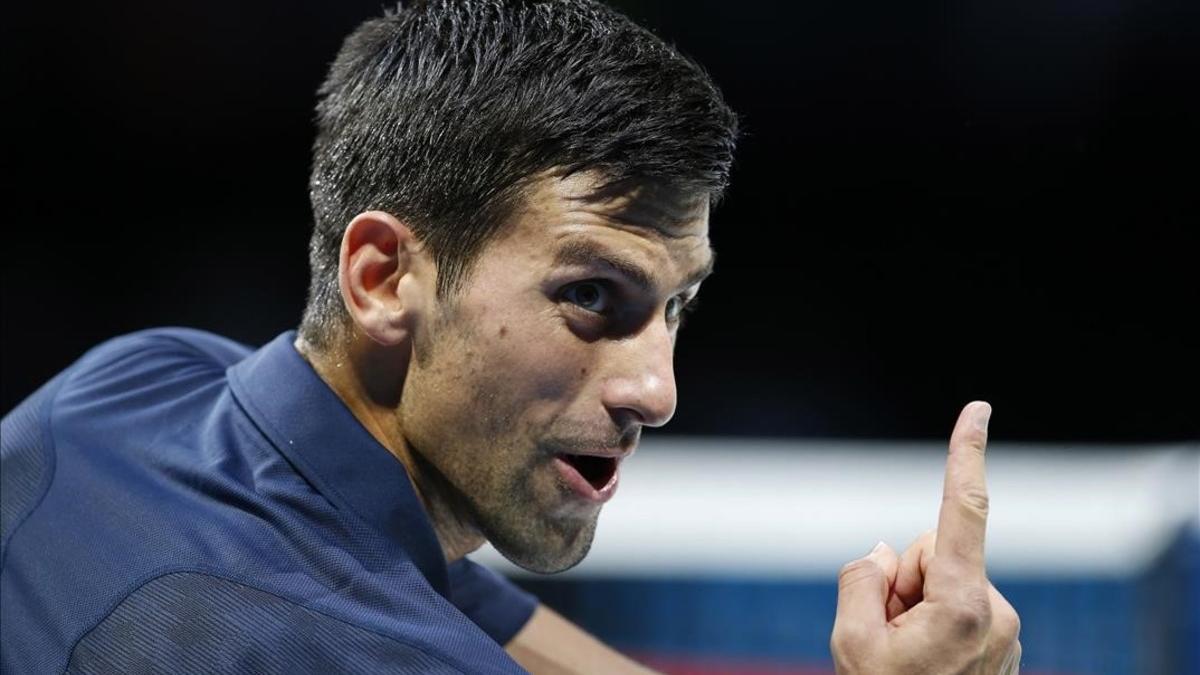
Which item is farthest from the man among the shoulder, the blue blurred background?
the blue blurred background

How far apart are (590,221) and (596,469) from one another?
0.30 meters

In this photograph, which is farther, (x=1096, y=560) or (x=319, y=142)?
(x=1096, y=560)

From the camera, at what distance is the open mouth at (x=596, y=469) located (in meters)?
1.59

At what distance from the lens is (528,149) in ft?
4.92

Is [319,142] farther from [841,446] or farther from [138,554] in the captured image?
[841,446]

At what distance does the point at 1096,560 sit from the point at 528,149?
2249 mm

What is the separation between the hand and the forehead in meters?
0.39

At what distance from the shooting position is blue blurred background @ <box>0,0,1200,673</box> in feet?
9.37

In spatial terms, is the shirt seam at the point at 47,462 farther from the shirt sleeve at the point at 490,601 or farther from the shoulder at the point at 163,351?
the shirt sleeve at the point at 490,601

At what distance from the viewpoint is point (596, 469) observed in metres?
1.60

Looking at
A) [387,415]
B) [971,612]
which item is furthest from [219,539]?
[971,612]

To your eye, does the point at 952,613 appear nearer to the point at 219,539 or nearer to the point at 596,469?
the point at 596,469

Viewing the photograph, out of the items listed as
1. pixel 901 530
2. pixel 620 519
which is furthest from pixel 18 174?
pixel 901 530

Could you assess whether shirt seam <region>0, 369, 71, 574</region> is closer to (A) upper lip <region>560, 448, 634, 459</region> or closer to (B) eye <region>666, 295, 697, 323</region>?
(A) upper lip <region>560, 448, 634, 459</region>
